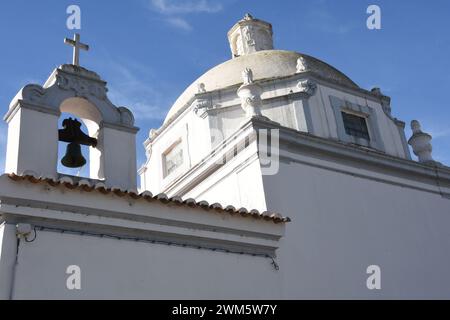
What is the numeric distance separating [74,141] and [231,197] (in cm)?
322

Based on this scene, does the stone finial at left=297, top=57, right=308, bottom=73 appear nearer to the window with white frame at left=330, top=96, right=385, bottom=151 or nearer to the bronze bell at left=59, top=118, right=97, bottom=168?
the window with white frame at left=330, top=96, right=385, bottom=151

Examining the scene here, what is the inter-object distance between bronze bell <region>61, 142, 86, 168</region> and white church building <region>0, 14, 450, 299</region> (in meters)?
0.14

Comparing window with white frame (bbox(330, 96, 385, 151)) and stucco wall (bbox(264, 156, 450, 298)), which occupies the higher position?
window with white frame (bbox(330, 96, 385, 151))

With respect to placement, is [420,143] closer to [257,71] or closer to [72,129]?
[257,71]

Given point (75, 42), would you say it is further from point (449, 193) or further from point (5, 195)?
point (449, 193)

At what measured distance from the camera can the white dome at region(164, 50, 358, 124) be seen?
46.3ft

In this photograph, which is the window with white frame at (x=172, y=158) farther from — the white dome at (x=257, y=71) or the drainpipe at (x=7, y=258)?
the drainpipe at (x=7, y=258)

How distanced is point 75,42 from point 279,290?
500cm

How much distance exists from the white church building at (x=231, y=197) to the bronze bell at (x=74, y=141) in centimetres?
3

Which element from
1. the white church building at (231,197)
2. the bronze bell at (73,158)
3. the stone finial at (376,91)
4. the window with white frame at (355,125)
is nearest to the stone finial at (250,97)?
the white church building at (231,197)

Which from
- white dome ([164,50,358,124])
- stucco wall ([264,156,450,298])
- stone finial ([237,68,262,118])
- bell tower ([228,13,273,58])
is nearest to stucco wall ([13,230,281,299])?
stucco wall ([264,156,450,298])

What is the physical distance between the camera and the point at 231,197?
1084 centimetres

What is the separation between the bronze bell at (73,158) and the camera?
8836 millimetres
